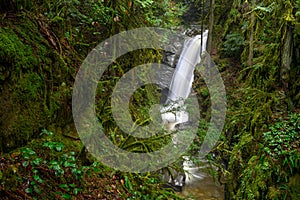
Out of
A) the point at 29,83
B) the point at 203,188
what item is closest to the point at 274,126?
the point at 203,188

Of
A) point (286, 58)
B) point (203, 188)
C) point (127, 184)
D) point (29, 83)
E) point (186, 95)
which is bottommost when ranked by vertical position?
point (203, 188)

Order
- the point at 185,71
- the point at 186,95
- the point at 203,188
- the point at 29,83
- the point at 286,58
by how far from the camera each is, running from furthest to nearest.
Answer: the point at 185,71 → the point at 186,95 → the point at 203,188 → the point at 286,58 → the point at 29,83

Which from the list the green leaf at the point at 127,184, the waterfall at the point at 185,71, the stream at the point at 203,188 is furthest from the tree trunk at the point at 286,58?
the waterfall at the point at 185,71

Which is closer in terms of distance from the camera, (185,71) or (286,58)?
(286,58)

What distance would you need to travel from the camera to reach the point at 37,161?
2289 millimetres

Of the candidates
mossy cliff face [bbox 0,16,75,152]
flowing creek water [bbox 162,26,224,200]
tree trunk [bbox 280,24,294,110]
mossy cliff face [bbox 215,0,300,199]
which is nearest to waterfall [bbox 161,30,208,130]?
flowing creek water [bbox 162,26,224,200]

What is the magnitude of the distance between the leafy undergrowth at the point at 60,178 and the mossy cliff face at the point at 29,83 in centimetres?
19

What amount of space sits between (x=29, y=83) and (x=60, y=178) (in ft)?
3.43

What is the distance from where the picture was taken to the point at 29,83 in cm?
270

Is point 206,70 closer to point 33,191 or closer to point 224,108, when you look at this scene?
point 224,108

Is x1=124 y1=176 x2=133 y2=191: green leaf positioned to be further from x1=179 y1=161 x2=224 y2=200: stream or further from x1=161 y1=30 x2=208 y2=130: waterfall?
x1=161 y1=30 x2=208 y2=130: waterfall

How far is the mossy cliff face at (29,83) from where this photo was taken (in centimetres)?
244

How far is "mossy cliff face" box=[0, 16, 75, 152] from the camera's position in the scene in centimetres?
244

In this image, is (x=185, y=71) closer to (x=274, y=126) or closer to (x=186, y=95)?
(x=186, y=95)
